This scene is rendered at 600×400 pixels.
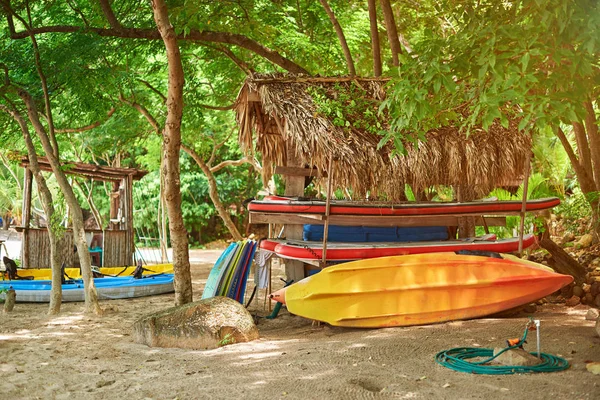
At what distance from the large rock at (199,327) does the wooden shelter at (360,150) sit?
1639 mm

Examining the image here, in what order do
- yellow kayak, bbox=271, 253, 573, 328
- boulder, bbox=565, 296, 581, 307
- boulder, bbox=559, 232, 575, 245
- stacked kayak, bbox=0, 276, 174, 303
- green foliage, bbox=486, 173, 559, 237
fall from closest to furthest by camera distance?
1. yellow kayak, bbox=271, 253, 573, 328
2. boulder, bbox=565, 296, 581, 307
3. stacked kayak, bbox=0, 276, 174, 303
4. green foliage, bbox=486, 173, 559, 237
5. boulder, bbox=559, 232, 575, 245

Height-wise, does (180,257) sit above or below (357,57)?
below

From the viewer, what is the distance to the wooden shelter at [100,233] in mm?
12398

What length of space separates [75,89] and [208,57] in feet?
10.1

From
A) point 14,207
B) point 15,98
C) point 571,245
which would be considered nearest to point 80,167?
point 15,98

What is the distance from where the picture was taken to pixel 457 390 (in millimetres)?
4691

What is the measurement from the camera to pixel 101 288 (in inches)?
419

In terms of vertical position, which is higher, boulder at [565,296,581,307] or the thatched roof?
the thatched roof

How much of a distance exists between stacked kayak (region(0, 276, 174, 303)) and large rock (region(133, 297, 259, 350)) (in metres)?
3.86

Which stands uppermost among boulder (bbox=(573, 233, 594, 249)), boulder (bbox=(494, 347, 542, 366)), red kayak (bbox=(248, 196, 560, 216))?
red kayak (bbox=(248, 196, 560, 216))

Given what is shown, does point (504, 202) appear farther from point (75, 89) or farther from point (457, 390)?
point (75, 89)

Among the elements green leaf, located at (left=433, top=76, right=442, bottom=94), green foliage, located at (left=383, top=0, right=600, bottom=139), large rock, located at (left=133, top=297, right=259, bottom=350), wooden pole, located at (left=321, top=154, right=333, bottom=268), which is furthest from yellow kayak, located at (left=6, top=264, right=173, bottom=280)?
green leaf, located at (left=433, top=76, right=442, bottom=94)

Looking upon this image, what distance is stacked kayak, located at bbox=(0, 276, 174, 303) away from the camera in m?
10.4

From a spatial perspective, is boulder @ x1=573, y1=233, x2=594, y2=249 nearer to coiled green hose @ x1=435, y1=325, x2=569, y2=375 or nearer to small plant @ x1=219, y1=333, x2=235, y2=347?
coiled green hose @ x1=435, y1=325, x2=569, y2=375
